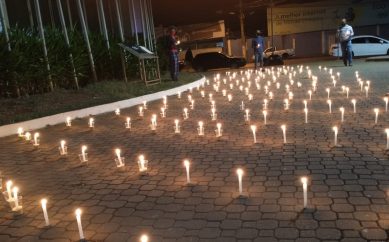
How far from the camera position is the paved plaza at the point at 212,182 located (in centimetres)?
391

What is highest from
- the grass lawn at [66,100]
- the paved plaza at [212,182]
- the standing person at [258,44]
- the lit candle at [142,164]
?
the standing person at [258,44]

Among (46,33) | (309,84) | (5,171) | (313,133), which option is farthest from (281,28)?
(5,171)

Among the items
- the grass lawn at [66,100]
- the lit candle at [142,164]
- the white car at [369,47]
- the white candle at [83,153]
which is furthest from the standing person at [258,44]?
the lit candle at [142,164]

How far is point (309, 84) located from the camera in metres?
14.1

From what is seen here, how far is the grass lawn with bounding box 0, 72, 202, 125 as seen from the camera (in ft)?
32.7

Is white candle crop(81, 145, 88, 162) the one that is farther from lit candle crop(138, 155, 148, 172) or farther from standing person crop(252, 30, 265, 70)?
standing person crop(252, 30, 265, 70)

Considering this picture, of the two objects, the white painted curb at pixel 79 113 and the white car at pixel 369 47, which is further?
the white car at pixel 369 47

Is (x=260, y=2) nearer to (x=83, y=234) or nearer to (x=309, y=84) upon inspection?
(x=309, y=84)

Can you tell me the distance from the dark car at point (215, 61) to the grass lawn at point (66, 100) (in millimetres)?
15709

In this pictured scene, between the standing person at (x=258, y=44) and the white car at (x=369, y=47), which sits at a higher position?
the standing person at (x=258, y=44)

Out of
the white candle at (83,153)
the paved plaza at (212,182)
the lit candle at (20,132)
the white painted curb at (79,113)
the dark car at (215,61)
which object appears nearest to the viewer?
the paved plaza at (212,182)

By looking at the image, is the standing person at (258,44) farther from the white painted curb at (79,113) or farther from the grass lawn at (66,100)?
the grass lawn at (66,100)

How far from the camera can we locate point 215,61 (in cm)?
2977

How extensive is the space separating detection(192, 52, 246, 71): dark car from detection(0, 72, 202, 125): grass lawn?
1571cm
